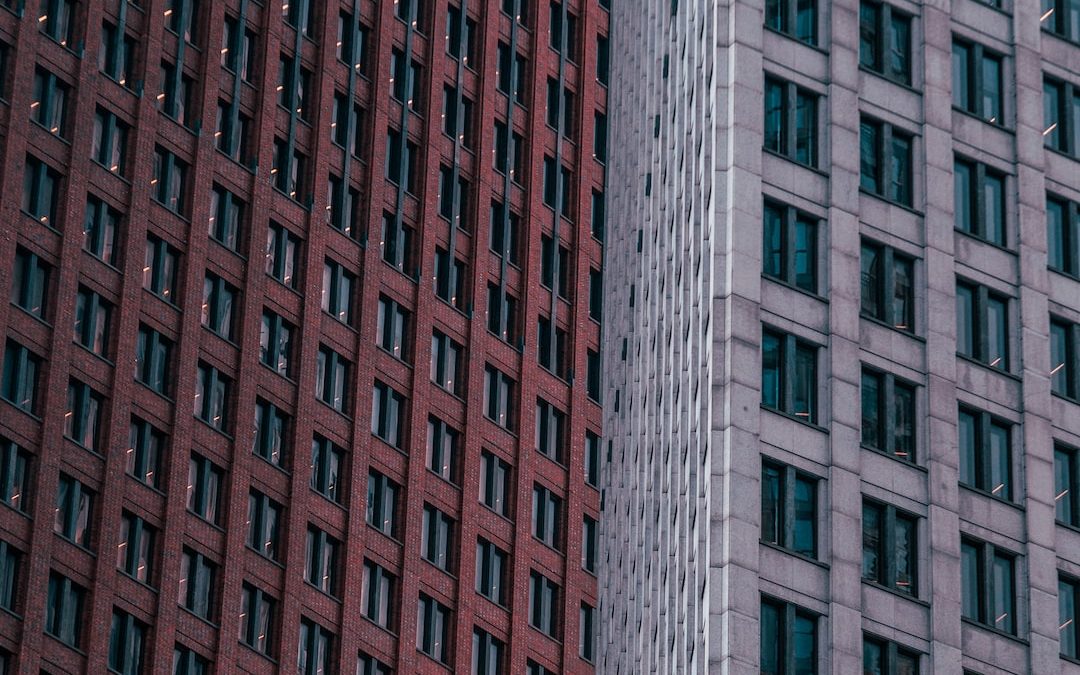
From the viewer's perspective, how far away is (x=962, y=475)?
69375 mm

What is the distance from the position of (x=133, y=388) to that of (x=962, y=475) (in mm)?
41064

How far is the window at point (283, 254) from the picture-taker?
362 feet

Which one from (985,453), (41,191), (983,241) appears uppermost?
(41,191)

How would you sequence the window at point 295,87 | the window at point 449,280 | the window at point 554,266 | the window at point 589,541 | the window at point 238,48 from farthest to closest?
the window at point 554,266 < the window at point 589,541 < the window at point 449,280 < the window at point 295,87 < the window at point 238,48

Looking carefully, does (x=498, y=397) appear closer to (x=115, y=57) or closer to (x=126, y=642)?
(x=115, y=57)

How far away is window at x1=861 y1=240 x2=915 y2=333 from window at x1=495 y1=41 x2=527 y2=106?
52.9m

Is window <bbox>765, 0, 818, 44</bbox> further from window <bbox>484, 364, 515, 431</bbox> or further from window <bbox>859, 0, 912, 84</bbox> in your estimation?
window <bbox>484, 364, 515, 431</bbox>

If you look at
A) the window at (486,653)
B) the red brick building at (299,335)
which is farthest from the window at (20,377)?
the window at (486,653)

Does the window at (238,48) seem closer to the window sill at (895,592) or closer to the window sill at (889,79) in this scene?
the window sill at (889,79)

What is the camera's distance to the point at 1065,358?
72.2 metres

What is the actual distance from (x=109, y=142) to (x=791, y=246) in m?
A: 41.1

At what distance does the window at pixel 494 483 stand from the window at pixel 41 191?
21588 mm

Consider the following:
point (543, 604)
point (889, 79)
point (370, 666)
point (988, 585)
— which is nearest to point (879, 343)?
point (988, 585)

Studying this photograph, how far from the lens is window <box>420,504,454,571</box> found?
111625mm
